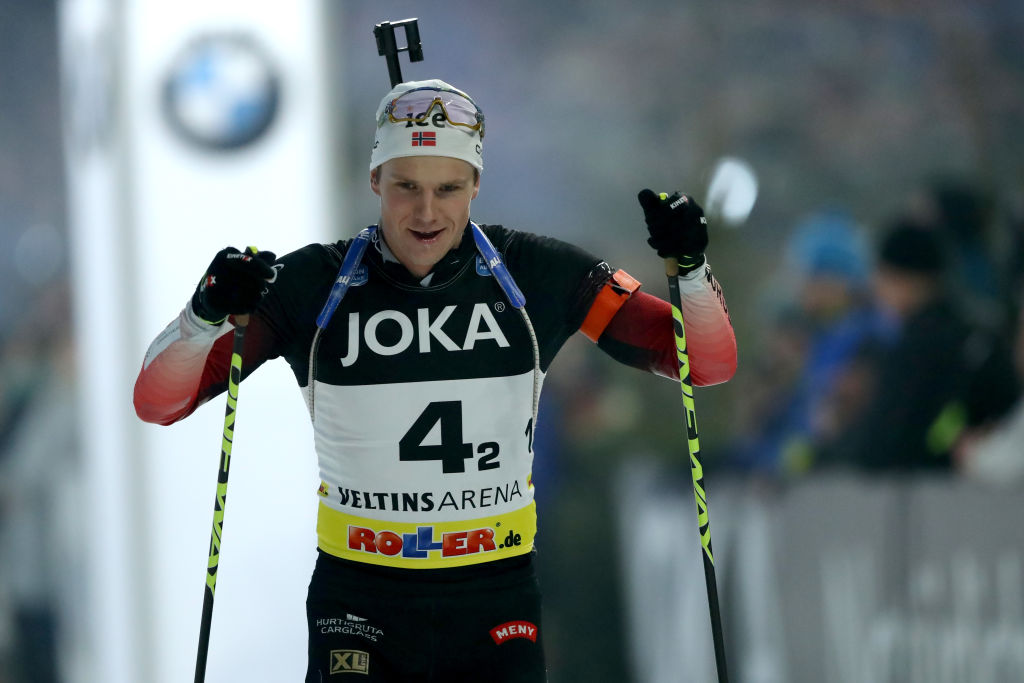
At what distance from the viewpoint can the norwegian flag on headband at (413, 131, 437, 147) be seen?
7.93 feet

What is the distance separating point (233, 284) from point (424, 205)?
16.2 inches

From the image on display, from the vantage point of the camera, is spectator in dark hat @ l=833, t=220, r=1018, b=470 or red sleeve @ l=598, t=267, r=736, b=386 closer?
red sleeve @ l=598, t=267, r=736, b=386

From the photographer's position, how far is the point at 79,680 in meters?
6.56

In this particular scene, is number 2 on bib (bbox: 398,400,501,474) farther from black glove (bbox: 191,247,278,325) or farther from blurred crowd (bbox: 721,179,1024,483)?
blurred crowd (bbox: 721,179,1024,483)

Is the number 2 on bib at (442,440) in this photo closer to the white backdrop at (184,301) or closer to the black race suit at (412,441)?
the black race suit at (412,441)

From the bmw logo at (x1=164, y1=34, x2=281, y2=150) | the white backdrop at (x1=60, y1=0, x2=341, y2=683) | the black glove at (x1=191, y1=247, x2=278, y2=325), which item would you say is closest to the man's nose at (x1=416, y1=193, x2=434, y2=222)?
the black glove at (x1=191, y1=247, x2=278, y2=325)

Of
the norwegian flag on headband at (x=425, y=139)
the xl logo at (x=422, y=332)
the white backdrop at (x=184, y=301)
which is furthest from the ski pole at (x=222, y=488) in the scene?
the white backdrop at (x=184, y=301)

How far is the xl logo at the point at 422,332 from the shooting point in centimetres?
240

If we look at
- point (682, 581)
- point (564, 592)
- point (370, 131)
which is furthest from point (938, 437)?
A: point (370, 131)

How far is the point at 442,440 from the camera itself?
2.38m

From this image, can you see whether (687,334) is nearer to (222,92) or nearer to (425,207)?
(425,207)

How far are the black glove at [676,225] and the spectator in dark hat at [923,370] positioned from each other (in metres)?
3.07

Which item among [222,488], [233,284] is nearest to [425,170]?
[233,284]

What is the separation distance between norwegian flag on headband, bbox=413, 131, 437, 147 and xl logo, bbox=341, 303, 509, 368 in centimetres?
33
